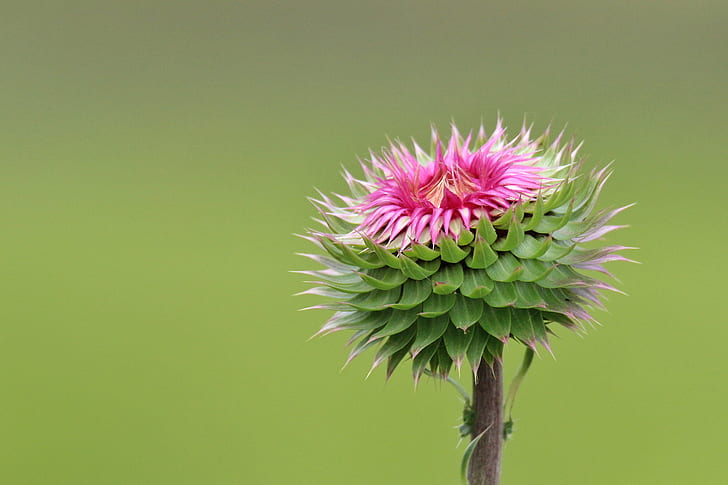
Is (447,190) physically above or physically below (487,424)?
above

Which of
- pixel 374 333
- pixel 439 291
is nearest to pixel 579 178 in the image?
pixel 439 291

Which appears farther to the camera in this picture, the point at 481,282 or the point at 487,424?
the point at 487,424

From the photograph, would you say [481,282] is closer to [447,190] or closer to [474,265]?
[474,265]

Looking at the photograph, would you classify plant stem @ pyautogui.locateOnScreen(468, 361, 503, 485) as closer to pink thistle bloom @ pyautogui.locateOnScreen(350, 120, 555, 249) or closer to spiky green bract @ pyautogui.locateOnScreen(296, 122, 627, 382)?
spiky green bract @ pyautogui.locateOnScreen(296, 122, 627, 382)

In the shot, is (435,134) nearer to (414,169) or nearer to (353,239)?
(414,169)

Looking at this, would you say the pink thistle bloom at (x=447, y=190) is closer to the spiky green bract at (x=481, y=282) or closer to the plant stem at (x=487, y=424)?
the spiky green bract at (x=481, y=282)

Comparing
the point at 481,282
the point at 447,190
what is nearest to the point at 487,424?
the point at 481,282

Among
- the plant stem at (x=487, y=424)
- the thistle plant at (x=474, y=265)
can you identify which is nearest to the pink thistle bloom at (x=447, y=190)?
the thistle plant at (x=474, y=265)

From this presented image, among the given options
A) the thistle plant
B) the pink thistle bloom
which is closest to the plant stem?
the thistle plant
